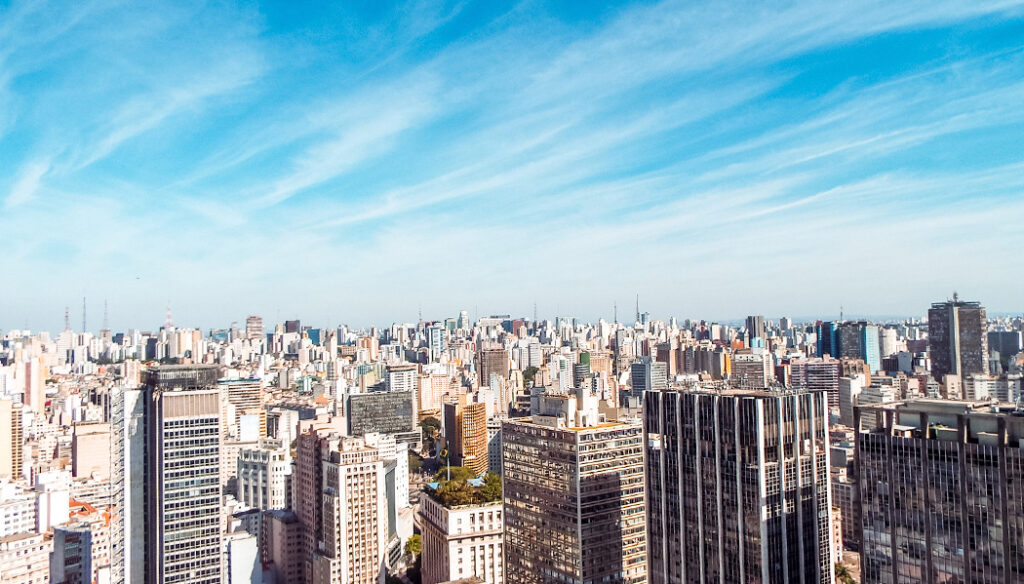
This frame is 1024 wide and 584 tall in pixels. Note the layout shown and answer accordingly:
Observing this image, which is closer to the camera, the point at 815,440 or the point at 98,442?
the point at 815,440

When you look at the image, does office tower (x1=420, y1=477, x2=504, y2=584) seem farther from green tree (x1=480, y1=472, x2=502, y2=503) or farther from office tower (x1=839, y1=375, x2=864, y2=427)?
office tower (x1=839, y1=375, x2=864, y2=427)

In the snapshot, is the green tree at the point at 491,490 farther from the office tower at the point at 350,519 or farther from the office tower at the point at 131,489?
the office tower at the point at 131,489

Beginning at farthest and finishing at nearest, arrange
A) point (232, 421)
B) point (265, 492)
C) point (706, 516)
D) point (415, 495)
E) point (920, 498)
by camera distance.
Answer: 1. point (232, 421)
2. point (415, 495)
3. point (265, 492)
4. point (706, 516)
5. point (920, 498)

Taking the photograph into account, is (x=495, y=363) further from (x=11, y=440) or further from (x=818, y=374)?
(x=11, y=440)

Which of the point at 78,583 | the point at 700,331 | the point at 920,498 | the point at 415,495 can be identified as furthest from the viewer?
the point at 700,331

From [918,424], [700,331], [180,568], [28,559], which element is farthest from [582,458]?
[700,331]

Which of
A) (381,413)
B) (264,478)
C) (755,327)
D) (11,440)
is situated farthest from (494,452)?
(755,327)

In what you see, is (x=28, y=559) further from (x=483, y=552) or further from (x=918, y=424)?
(x=918, y=424)
